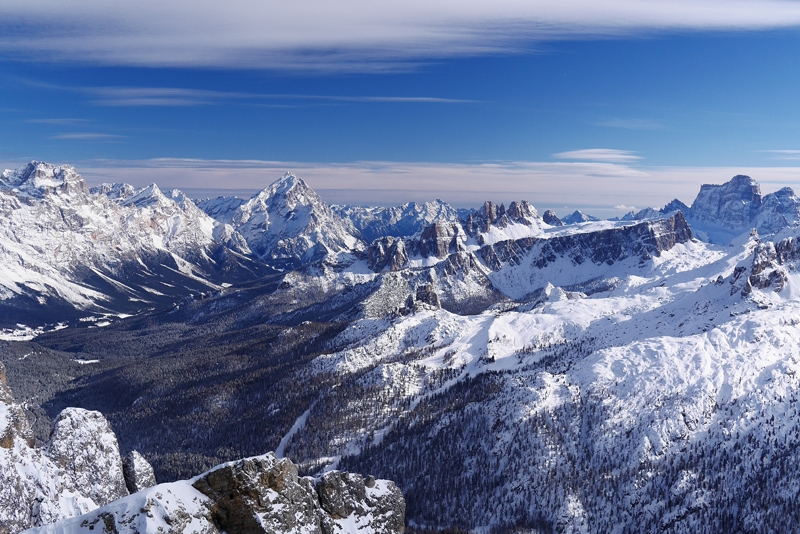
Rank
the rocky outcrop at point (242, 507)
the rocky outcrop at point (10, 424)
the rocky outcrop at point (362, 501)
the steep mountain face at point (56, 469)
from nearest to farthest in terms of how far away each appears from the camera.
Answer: the rocky outcrop at point (242, 507), the rocky outcrop at point (362, 501), the steep mountain face at point (56, 469), the rocky outcrop at point (10, 424)

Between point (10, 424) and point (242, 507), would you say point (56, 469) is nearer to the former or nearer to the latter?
point (10, 424)

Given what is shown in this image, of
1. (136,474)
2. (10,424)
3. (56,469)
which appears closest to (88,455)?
(56,469)

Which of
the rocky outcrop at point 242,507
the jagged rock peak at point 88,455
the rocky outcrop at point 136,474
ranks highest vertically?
the rocky outcrop at point 242,507

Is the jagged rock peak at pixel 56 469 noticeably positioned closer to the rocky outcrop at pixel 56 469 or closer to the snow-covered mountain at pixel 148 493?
the rocky outcrop at pixel 56 469

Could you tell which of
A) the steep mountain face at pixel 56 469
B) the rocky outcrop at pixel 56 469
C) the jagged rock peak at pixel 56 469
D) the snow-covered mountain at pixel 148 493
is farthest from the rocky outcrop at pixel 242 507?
the rocky outcrop at pixel 56 469

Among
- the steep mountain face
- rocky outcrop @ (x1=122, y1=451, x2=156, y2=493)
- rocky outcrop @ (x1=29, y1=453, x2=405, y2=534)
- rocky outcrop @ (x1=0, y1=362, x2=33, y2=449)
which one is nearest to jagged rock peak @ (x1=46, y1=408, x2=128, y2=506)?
the steep mountain face
